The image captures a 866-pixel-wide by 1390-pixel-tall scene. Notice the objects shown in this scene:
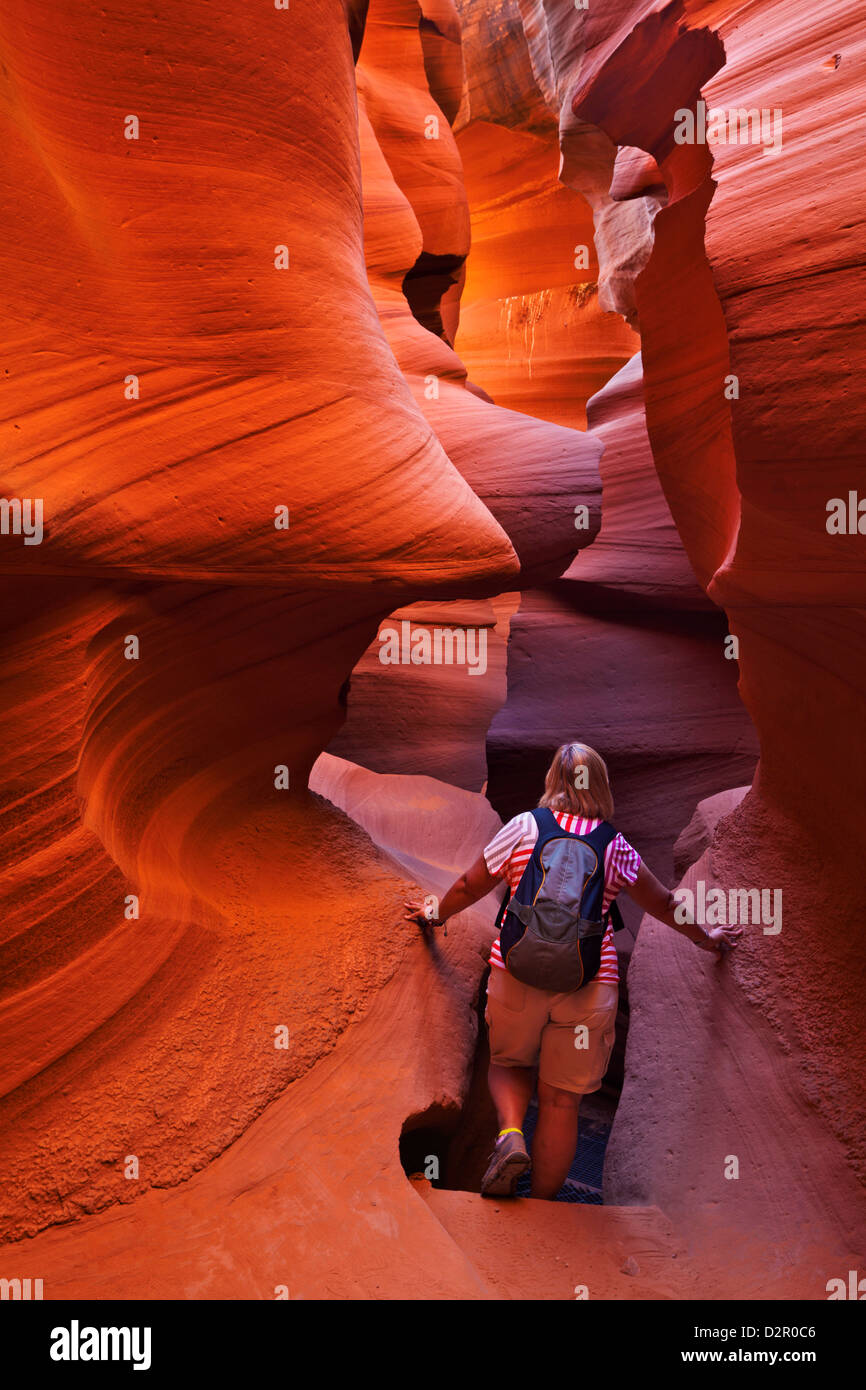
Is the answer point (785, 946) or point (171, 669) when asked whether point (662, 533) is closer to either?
point (785, 946)

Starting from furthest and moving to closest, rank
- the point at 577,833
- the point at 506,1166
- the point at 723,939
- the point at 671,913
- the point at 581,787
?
the point at 723,939 < the point at 671,913 < the point at 581,787 < the point at 577,833 < the point at 506,1166

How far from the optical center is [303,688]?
392cm

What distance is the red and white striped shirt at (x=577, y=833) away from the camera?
315 centimetres

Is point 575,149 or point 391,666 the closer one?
point 391,666

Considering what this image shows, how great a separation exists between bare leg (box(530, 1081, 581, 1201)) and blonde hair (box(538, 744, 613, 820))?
0.99 metres

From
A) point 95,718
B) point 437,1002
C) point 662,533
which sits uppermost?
point 662,533

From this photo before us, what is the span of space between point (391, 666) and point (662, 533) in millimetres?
2574

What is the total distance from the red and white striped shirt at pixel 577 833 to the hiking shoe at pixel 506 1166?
0.56 metres

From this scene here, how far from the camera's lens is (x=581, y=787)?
324 centimetres

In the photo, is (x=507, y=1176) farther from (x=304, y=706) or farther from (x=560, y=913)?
(x=304, y=706)

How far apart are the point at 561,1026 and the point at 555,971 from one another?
0.30 m

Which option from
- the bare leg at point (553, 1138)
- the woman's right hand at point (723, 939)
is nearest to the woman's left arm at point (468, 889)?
the bare leg at point (553, 1138)

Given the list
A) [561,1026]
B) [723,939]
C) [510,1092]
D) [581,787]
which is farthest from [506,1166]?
[723,939]

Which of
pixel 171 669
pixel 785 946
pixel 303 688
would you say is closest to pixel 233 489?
pixel 171 669
